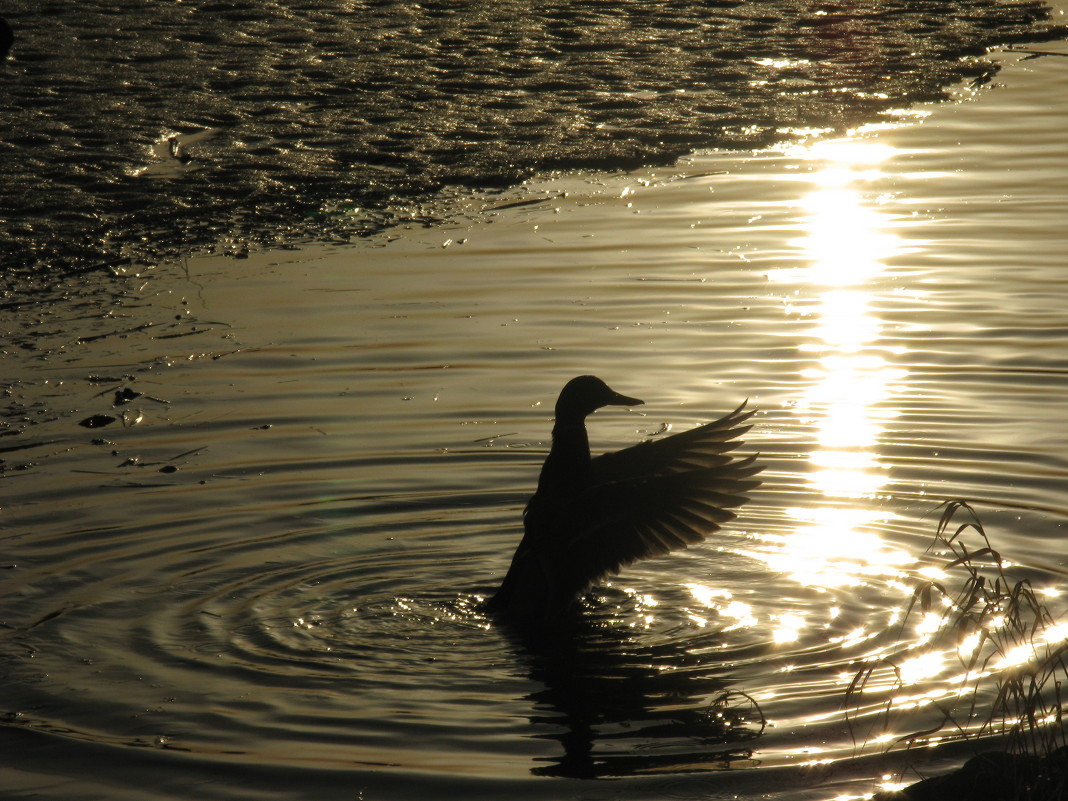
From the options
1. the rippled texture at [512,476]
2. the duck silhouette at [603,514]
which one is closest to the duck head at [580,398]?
the duck silhouette at [603,514]

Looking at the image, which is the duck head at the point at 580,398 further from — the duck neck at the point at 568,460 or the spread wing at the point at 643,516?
the spread wing at the point at 643,516

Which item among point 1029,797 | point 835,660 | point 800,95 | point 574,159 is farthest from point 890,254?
point 1029,797

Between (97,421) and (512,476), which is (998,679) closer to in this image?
(512,476)

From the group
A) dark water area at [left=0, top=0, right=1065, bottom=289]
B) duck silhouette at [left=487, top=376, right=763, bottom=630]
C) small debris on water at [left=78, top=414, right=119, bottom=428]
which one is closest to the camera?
duck silhouette at [left=487, top=376, right=763, bottom=630]

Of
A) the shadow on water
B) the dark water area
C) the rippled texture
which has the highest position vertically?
the dark water area

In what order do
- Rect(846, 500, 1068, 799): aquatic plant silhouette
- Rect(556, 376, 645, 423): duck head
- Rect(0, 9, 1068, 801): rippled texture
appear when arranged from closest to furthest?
Rect(846, 500, 1068, 799): aquatic plant silhouette, Rect(0, 9, 1068, 801): rippled texture, Rect(556, 376, 645, 423): duck head

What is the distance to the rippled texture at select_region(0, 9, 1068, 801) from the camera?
5.50m

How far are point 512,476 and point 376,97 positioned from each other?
6941mm

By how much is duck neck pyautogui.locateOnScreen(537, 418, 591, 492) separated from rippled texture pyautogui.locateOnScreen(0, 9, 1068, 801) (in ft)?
1.77

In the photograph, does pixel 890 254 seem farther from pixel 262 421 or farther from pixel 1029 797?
pixel 1029 797

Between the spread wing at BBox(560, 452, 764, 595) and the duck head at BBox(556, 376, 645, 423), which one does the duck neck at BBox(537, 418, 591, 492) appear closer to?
the duck head at BBox(556, 376, 645, 423)

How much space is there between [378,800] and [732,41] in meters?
12.5

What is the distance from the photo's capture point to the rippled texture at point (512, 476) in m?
5.50

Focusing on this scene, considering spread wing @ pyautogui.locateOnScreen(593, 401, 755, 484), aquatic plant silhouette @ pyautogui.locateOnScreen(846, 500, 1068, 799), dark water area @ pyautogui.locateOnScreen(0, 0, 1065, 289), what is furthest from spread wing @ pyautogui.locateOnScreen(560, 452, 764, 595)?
dark water area @ pyautogui.locateOnScreen(0, 0, 1065, 289)
